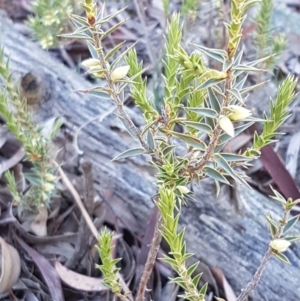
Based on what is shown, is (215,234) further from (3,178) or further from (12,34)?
(12,34)

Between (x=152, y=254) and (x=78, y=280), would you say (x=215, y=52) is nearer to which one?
(x=152, y=254)

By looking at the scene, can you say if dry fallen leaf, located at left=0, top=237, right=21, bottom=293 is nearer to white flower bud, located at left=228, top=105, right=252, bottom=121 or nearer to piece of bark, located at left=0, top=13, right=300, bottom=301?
piece of bark, located at left=0, top=13, right=300, bottom=301

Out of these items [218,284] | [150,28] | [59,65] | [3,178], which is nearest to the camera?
[218,284]

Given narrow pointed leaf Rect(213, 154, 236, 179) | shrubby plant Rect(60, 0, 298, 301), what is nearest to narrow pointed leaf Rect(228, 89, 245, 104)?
shrubby plant Rect(60, 0, 298, 301)

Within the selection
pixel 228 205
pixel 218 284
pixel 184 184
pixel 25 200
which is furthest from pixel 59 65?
pixel 184 184

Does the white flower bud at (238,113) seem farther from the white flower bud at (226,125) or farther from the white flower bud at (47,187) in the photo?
the white flower bud at (47,187)

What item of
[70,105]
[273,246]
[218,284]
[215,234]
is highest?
[273,246]

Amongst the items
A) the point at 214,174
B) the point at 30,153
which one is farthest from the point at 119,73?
the point at 30,153
